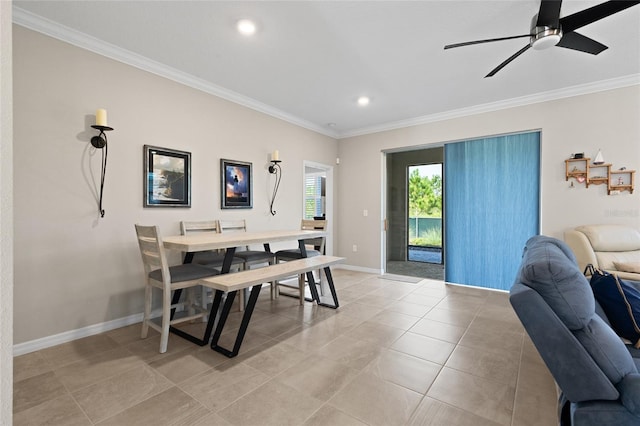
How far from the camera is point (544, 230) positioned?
3818 millimetres

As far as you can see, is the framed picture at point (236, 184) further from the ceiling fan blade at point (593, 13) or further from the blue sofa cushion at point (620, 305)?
the blue sofa cushion at point (620, 305)

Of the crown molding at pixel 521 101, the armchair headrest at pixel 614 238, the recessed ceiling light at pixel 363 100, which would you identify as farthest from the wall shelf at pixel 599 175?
the recessed ceiling light at pixel 363 100

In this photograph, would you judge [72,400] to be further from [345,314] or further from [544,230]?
[544,230]

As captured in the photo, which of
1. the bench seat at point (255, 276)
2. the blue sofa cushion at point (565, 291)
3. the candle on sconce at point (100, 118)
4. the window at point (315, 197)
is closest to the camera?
the blue sofa cushion at point (565, 291)

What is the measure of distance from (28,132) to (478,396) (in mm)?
3806

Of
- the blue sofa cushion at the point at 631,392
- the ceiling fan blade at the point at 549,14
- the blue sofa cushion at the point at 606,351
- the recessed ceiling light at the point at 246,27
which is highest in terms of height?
the recessed ceiling light at the point at 246,27

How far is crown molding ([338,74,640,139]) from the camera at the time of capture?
11.2 feet

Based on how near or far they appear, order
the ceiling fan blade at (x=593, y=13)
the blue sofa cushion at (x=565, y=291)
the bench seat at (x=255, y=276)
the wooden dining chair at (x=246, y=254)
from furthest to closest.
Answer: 1. the wooden dining chair at (x=246, y=254)
2. the bench seat at (x=255, y=276)
3. the ceiling fan blade at (x=593, y=13)
4. the blue sofa cushion at (x=565, y=291)

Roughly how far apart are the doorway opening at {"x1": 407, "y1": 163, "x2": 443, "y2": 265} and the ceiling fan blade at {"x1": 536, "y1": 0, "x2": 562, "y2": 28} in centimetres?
370

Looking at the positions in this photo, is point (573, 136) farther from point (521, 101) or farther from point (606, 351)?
point (606, 351)

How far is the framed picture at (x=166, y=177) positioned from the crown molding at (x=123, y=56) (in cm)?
84

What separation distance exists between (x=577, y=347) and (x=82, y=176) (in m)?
3.61

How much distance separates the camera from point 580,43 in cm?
221

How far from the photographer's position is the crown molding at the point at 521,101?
3.40 m
